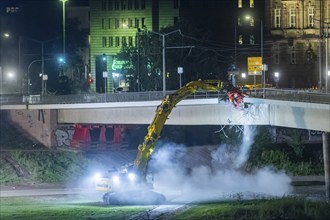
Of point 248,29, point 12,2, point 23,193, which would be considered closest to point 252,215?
point 23,193

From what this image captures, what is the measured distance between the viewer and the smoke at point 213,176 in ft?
204

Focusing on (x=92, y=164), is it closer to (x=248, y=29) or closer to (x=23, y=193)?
(x=23, y=193)

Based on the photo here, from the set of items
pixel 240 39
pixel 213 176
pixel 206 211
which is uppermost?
pixel 240 39

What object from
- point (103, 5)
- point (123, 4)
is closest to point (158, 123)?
point (123, 4)

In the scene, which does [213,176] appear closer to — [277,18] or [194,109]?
[194,109]

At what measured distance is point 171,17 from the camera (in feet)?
490

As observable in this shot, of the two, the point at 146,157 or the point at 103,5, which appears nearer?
the point at 146,157

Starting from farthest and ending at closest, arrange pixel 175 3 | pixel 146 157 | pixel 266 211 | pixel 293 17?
pixel 175 3 < pixel 293 17 < pixel 146 157 < pixel 266 211

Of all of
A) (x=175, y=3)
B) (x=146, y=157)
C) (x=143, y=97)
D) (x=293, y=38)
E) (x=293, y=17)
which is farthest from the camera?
(x=175, y=3)

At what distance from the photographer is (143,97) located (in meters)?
88.6

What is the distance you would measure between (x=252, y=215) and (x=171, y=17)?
109 meters

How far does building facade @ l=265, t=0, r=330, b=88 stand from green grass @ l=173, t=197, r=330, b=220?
8854 cm

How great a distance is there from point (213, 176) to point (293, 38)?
66346mm

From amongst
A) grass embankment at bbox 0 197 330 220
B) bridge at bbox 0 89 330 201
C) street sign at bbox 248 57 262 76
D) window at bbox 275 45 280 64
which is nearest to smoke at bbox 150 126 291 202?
bridge at bbox 0 89 330 201
